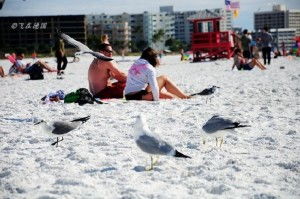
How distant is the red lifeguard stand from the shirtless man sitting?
17.3 metres

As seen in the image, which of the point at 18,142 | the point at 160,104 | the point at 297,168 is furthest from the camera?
the point at 160,104

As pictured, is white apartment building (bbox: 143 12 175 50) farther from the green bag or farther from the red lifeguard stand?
the green bag

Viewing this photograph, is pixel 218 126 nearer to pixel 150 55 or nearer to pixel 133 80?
pixel 150 55

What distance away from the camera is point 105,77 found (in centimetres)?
742

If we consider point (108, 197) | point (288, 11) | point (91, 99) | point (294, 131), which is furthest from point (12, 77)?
point (288, 11)

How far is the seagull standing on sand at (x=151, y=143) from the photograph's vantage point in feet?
10.8

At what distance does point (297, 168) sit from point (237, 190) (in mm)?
765

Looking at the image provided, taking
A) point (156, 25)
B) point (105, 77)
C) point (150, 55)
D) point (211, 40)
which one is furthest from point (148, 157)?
point (156, 25)

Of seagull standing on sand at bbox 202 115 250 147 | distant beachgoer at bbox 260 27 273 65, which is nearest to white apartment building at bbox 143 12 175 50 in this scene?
distant beachgoer at bbox 260 27 273 65

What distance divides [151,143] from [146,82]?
3.78 meters

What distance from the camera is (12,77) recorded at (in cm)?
1553

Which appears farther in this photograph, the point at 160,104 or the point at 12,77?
the point at 12,77

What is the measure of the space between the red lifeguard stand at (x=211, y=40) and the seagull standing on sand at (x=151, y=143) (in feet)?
70.2

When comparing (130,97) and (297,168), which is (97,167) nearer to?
(297,168)
